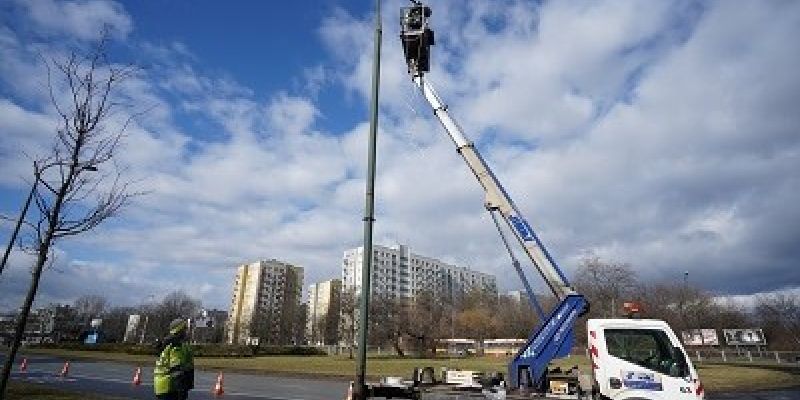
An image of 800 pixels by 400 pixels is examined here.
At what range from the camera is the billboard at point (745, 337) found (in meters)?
69.6

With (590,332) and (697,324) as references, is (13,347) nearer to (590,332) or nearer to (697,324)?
(590,332)

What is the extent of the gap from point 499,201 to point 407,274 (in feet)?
392

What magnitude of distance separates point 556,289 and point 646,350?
93.5 inches

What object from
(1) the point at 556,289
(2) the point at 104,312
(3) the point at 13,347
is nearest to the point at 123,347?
(3) the point at 13,347

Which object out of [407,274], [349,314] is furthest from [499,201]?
[407,274]

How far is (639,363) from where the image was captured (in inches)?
377

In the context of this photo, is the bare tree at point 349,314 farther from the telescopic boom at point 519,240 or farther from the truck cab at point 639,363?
the truck cab at point 639,363

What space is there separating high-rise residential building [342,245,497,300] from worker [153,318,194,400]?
352 feet

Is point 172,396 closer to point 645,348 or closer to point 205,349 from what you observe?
point 645,348

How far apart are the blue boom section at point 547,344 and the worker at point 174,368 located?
5988 millimetres

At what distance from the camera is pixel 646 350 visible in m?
9.75

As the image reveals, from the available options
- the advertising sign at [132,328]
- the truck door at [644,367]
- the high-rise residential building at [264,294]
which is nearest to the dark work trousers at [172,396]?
the truck door at [644,367]

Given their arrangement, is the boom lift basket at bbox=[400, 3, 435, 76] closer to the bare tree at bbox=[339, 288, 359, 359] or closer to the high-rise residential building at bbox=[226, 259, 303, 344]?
the bare tree at bbox=[339, 288, 359, 359]

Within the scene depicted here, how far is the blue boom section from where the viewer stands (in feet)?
34.9
